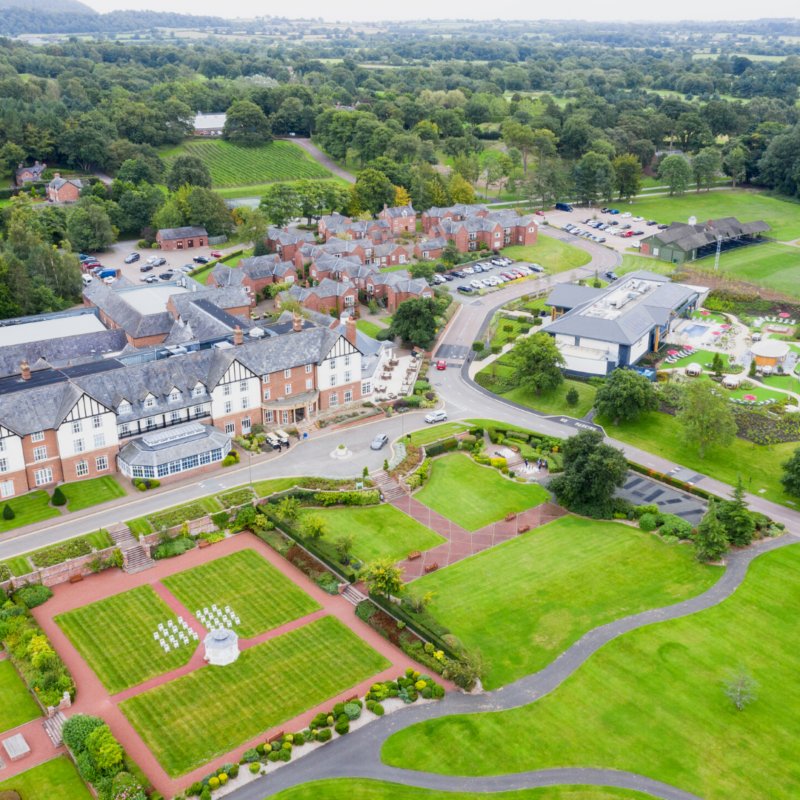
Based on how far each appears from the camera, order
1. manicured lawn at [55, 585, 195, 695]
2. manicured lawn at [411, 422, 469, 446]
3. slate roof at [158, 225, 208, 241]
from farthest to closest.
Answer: slate roof at [158, 225, 208, 241] → manicured lawn at [411, 422, 469, 446] → manicured lawn at [55, 585, 195, 695]

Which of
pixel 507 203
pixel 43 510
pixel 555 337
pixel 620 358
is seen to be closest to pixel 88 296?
pixel 43 510

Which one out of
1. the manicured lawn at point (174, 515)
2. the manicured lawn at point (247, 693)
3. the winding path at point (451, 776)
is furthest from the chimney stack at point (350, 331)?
the winding path at point (451, 776)

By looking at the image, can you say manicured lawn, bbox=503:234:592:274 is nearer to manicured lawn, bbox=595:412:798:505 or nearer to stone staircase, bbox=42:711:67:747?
manicured lawn, bbox=595:412:798:505

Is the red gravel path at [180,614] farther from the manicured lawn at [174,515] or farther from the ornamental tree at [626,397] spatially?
the ornamental tree at [626,397]

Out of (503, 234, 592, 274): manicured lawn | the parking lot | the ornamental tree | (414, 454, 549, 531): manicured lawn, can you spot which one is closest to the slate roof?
(503, 234, 592, 274): manicured lawn

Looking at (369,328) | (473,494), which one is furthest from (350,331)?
(473,494)

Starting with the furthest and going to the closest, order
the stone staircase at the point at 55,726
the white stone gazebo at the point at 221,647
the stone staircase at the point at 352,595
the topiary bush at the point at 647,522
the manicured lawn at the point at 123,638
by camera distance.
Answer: the topiary bush at the point at 647,522 → the stone staircase at the point at 352,595 → the white stone gazebo at the point at 221,647 → the manicured lawn at the point at 123,638 → the stone staircase at the point at 55,726

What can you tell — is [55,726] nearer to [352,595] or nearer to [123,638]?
[123,638]
